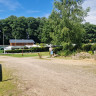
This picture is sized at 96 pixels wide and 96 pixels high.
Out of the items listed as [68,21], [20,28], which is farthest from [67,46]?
[20,28]

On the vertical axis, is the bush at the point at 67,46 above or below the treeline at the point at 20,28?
below

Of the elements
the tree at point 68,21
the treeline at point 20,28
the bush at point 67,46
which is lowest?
the bush at point 67,46

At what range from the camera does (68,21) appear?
725 inches

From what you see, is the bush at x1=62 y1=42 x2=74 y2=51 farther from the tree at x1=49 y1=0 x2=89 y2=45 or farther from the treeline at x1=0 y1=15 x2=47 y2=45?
the treeline at x1=0 y1=15 x2=47 y2=45

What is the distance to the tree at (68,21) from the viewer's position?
1842 cm

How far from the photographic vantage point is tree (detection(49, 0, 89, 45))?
18422 mm

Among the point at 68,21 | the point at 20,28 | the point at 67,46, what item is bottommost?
the point at 67,46

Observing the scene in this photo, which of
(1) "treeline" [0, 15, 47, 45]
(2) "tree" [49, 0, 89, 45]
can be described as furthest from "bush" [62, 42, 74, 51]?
(1) "treeline" [0, 15, 47, 45]

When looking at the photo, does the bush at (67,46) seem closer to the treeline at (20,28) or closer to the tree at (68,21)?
the tree at (68,21)

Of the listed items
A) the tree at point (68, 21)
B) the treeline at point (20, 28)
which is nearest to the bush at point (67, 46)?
the tree at point (68, 21)

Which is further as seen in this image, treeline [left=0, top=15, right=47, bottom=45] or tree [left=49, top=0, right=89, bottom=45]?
treeline [left=0, top=15, right=47, bottom=45]

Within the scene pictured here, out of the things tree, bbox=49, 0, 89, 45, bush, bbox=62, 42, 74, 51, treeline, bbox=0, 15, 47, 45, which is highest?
treeline, bbox=0, 15, 47, 45

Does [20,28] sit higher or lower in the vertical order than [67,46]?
higher

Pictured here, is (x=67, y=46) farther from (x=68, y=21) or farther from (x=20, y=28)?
(x=20, y=28)
